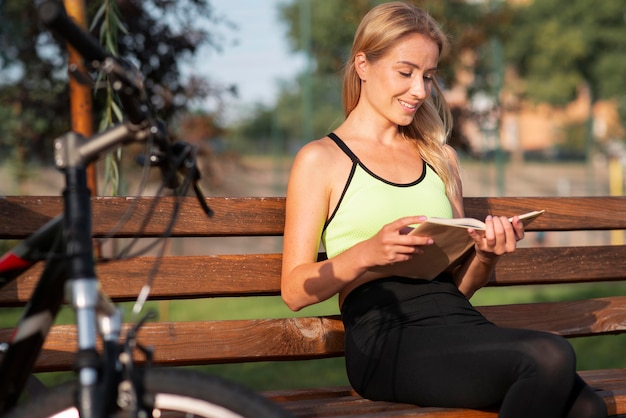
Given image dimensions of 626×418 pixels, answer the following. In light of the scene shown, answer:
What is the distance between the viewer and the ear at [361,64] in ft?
10.4

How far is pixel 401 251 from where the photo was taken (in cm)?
256

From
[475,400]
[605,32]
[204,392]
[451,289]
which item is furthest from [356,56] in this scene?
[605,32]

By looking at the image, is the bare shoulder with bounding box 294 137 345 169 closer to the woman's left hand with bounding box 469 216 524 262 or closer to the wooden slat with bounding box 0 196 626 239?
the wooden slat with bounding box 0 196 626 239

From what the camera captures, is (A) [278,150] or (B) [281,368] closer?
(B) [281,368]

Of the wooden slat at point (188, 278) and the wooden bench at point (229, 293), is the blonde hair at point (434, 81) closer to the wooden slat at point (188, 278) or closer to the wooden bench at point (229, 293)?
the wooden bench at point (229, 293)

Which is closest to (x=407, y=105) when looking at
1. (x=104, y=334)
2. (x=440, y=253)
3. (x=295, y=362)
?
(x=440, y=253)

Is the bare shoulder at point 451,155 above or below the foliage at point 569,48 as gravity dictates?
below

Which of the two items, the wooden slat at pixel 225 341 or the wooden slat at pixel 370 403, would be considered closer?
the wooden slat at pixel 370 403

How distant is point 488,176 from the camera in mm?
17938

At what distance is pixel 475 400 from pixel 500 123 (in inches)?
414

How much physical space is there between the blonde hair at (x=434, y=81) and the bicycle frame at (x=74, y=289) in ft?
4.55

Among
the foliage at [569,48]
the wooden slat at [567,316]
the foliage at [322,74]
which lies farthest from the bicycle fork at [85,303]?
Answer: the foliage at [569,48]

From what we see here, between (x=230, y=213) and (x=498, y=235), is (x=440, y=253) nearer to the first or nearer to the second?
(x=498, y=235)

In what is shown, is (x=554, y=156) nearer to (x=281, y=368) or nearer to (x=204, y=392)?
(x=281, y=368)
